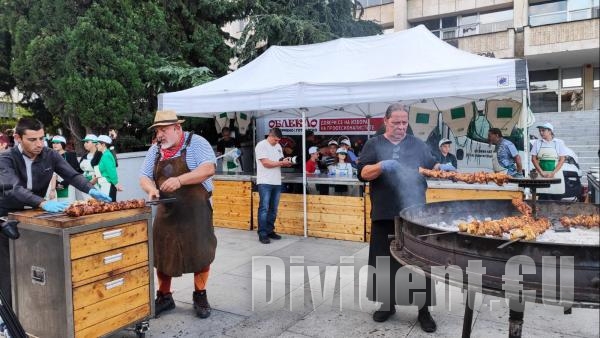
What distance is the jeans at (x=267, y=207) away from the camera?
6.92m

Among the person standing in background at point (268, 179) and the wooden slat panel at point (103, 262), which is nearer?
the wooden slat panel at point (103, 262)

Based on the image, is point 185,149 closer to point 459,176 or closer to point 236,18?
point 459,176

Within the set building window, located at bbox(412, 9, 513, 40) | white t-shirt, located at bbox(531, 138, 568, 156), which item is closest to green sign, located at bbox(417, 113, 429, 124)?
white t-shirt, located at bbox(531, 138, 568, 156)

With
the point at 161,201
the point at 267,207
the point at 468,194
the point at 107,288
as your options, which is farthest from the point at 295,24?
the point at 107,288

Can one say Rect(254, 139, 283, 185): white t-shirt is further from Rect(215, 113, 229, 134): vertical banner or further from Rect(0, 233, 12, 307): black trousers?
Rect(215, 113, 229, 134): vertical banner

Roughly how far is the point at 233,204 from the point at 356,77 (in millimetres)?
3257

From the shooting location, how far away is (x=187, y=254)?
12.5 ft

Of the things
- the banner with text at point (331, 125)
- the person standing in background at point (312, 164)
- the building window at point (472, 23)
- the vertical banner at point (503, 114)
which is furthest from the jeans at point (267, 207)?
the building window at point (472, 23)

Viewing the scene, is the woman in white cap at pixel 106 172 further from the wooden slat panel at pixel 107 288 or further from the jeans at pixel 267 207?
the wooden slat panel at pixel 107 288

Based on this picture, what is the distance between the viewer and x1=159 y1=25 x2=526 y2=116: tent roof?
5691mm

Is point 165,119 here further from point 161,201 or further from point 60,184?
point 60,184

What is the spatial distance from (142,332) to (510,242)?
287cm

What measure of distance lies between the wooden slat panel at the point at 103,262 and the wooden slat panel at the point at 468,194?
433 cm

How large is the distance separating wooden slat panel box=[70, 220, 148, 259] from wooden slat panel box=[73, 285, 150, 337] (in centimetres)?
39
